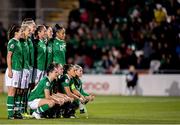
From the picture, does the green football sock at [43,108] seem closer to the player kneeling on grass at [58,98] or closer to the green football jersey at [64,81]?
the player kneeling on grass at [58,98]

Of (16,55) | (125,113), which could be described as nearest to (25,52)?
(16,55)

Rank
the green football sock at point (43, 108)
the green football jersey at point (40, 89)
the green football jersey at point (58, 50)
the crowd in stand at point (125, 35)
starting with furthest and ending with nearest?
the crowd in stand at point (125, 35) < the green football jersey at point (58, 50) < the green football jersey at point (40, 89) < the green football sock at point (43, 108)

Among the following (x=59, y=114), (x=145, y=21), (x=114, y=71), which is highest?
(x=145, y=21)

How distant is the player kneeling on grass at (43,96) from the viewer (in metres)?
16.7

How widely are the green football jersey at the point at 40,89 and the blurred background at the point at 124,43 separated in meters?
13.2

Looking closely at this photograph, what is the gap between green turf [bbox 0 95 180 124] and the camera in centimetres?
1587

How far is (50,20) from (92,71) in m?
5.27

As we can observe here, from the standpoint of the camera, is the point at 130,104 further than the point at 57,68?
Yes

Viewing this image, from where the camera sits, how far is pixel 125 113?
19.3 metres

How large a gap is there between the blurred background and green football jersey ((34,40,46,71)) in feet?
40.3

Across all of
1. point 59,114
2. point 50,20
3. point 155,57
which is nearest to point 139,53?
point 155,57

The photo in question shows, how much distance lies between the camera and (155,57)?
3050cm

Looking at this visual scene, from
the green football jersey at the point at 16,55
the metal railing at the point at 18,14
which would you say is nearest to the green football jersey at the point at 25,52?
the green football jersey at the point at 16,55

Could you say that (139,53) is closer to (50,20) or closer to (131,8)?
(131,8)
